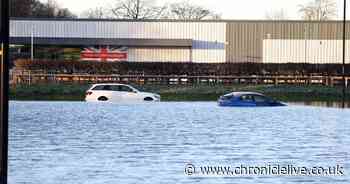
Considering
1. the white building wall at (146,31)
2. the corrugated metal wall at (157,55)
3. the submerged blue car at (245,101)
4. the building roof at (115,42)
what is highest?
the white building wall at (146,31)

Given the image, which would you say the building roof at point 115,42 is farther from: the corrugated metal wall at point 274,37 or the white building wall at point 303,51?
the white building wall at point 303,51

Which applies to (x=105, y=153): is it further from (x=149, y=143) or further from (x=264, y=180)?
(x=264, y=180)

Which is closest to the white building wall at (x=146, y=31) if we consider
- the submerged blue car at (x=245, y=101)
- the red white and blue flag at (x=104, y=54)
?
the red white and blue flag at (x=104, y=54)

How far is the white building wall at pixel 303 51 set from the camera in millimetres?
85812

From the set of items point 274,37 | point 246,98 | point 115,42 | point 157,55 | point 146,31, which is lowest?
point 246,98

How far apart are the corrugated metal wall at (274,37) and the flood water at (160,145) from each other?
4371cm

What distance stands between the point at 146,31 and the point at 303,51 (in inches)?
572

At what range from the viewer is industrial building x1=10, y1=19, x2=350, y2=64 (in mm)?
86125

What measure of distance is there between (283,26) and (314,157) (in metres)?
65.2

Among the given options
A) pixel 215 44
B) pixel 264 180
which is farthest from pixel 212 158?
pixel 215 44

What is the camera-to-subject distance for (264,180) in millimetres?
18094

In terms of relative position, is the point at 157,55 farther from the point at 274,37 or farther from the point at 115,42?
the point at 274,37

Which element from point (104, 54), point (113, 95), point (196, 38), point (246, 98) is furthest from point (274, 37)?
point (246, 98)

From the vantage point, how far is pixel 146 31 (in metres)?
87.0
